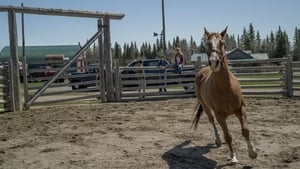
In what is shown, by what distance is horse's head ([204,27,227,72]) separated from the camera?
454 cm

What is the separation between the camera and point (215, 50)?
4652 millimetres

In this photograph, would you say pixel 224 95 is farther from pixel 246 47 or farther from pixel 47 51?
pixel 246 47

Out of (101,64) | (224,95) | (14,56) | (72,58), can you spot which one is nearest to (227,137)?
(224,95)

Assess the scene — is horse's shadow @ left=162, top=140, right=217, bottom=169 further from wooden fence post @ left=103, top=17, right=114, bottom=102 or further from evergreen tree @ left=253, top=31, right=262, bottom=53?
evergreen tree @ left=253, top=31, right=262, bottom=53

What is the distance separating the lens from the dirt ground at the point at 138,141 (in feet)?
16.5

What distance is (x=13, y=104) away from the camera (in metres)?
11.2

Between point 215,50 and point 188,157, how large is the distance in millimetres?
1705

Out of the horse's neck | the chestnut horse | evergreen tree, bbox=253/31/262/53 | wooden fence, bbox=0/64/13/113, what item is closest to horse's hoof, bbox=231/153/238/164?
the chestnut horse

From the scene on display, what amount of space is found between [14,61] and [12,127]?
3.90m

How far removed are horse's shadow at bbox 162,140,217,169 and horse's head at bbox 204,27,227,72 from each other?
1.35 m

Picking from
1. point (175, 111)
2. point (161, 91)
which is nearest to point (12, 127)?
point (175, 111)

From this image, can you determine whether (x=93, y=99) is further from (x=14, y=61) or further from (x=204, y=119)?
(x=204, y=119)

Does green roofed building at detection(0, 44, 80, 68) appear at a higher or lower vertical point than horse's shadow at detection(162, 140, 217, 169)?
higher

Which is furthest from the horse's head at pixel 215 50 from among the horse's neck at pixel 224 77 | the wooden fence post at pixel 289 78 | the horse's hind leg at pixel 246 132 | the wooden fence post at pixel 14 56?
the wooden fence post at pixel 289 78
